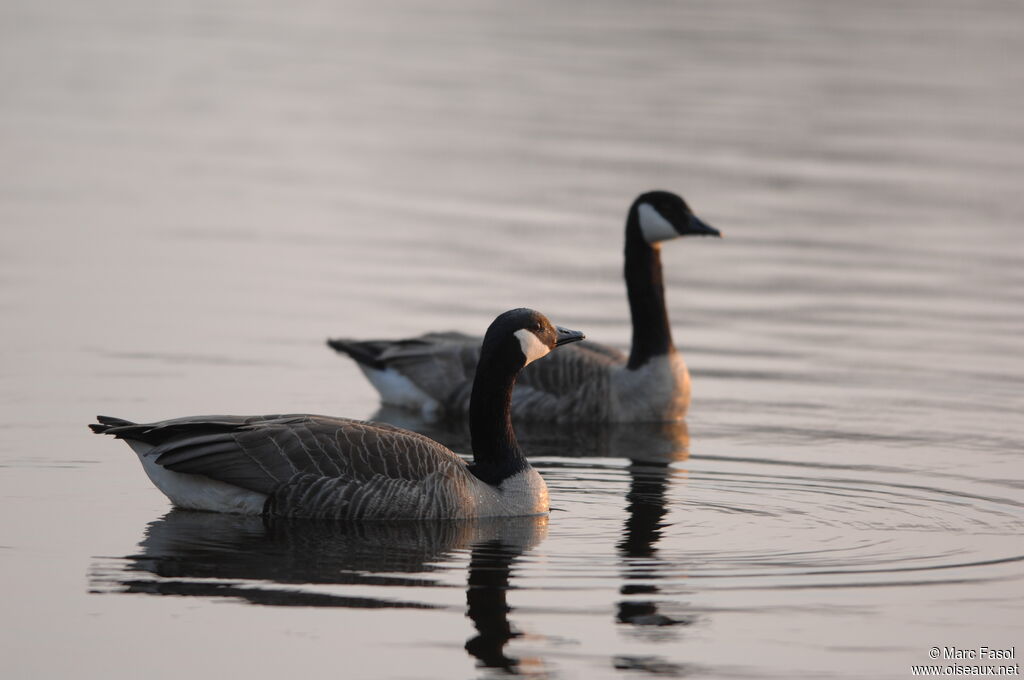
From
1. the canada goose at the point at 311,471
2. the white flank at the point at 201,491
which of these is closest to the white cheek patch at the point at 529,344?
the canada goose at the point at 311,471

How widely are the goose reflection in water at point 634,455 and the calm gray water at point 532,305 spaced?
0.14ft

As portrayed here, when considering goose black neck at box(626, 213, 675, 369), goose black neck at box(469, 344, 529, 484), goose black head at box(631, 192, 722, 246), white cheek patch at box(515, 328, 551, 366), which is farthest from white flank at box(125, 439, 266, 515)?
goose black head at box(631, 192, 722, 246)

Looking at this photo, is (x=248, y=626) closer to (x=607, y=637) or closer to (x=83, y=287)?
(x=607, y=637)

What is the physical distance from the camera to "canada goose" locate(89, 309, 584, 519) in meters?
12.9

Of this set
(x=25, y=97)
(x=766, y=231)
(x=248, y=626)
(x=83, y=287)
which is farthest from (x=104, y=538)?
(x=25, y=97)

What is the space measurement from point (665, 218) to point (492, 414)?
564 centimetres

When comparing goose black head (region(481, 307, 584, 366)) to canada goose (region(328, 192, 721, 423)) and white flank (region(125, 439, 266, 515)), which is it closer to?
white flank (region(125, 439, 266, 515))

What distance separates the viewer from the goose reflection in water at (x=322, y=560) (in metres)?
11.0

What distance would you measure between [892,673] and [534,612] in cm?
205

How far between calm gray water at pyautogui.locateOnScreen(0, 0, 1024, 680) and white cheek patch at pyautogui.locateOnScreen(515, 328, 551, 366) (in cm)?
117

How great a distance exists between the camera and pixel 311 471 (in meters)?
13.1

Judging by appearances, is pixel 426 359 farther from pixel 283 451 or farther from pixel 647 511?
pixel 283 451

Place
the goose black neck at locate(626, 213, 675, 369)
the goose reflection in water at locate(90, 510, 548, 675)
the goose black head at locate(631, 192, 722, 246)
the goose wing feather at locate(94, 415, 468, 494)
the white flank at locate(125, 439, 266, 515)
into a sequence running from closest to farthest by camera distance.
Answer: the goose reflection in water at locate(90, 510, 548, 675), the goose wing feather at locate(94, 415, 468, 494), the white flank at locate(125, 439, 266, 515), the goose black neck at locate(626, 213, 675, 369), the goose black head at locate(631, 192, 722, 246)

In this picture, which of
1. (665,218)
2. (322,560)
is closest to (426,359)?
(665,218)
